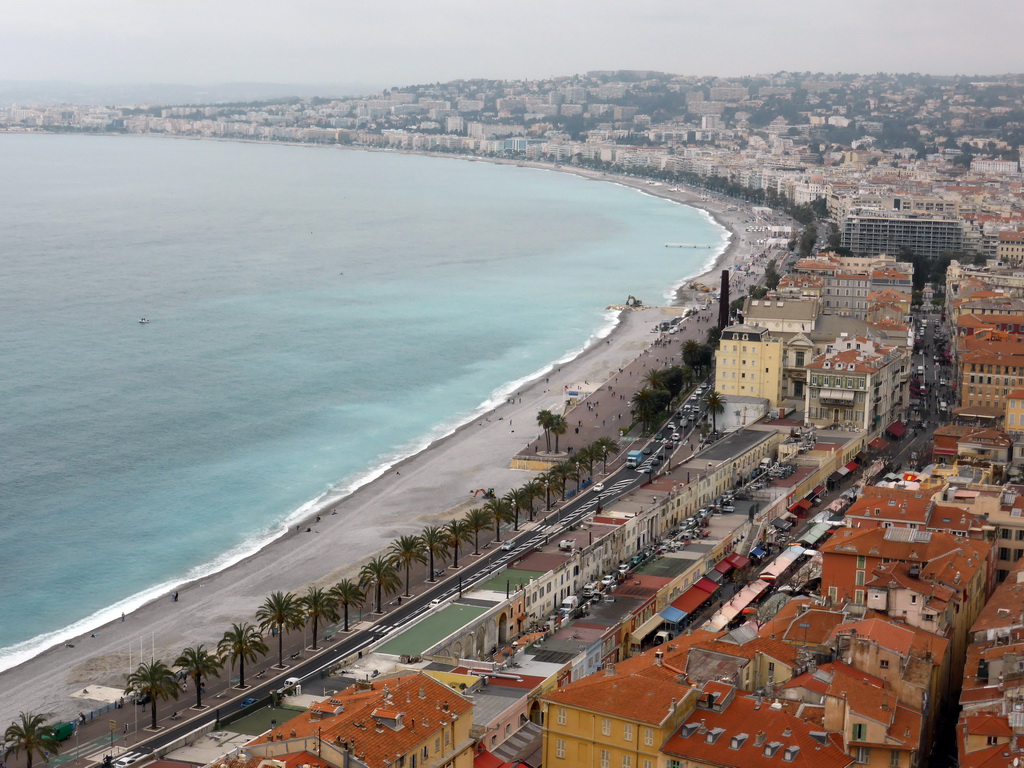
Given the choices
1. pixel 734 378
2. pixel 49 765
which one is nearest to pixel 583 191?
pixel 734 378

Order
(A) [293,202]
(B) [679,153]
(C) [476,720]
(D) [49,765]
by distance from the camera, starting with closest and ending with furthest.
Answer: (C) [476,720] → (D) [49,765] → (A) [293,202] → (B) [679,153]

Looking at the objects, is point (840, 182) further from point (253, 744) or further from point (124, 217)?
point (253, 744)

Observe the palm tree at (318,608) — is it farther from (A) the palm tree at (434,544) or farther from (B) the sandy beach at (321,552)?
(A) the palm tree at (434,544)

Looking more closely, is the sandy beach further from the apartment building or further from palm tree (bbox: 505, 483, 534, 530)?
the apartment building

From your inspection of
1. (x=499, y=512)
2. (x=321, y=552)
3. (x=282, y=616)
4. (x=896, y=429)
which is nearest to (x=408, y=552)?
(x=499, y=512)

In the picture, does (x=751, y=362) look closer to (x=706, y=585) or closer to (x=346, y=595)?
(x=706, y=585)
